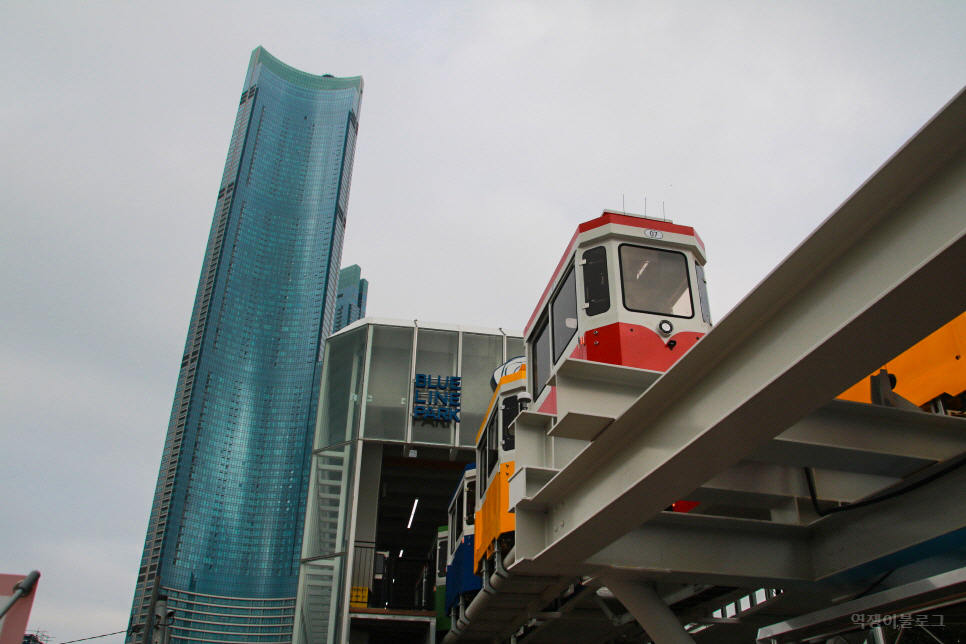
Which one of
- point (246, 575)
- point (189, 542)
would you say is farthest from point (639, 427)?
point (246, 575)

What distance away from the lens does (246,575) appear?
125m

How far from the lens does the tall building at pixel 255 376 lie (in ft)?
388

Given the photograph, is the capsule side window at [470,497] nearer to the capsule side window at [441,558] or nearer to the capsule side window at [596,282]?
the capsule side window at [441,558]

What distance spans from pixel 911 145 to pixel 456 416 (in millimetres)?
17961

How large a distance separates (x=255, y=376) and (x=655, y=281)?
438 ft

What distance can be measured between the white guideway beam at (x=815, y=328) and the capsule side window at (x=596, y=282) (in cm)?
199

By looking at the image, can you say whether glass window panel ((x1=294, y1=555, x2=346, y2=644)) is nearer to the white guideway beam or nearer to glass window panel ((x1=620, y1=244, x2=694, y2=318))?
glass window panel ((x1=620, y1=244, x2=694, y2=318))

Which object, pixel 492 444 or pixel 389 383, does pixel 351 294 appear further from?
pixel 492 444

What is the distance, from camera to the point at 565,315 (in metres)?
6.87

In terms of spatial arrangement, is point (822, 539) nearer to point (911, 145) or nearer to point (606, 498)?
point (606, 498)

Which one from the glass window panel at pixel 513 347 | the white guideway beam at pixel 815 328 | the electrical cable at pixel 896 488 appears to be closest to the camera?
the white guideway beam at pixel 815 328

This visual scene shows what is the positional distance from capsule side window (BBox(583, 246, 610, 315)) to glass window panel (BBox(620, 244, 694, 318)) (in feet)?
0.52

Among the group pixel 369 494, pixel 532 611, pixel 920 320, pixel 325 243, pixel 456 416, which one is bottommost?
pixel 532 611

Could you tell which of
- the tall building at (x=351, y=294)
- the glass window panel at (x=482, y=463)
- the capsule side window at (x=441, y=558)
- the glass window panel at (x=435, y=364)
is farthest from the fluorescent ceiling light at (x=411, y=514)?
the tall building at (x=351, y=294)
